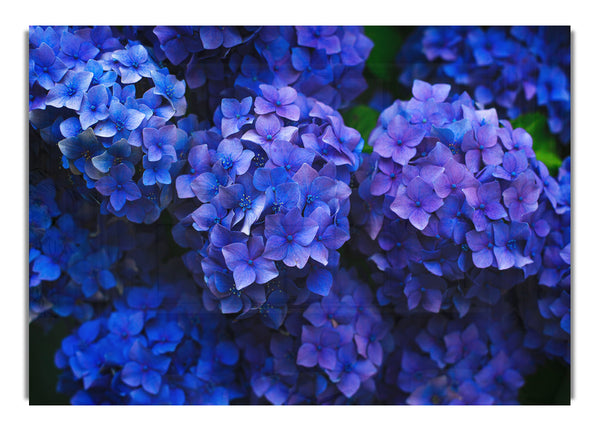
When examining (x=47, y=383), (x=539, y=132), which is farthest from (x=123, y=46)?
(x=539, y=132)

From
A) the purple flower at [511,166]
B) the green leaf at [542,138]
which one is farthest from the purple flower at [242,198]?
the green leaf at [542,138]

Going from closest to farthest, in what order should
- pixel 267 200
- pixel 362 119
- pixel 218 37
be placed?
1. pixel 267 200
2. pixel 218 37
3. pixel 362 119

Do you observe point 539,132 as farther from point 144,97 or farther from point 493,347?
point 144,97

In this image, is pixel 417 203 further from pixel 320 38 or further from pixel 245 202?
pixel 320 38

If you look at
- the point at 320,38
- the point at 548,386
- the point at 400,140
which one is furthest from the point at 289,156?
the point at 548,386

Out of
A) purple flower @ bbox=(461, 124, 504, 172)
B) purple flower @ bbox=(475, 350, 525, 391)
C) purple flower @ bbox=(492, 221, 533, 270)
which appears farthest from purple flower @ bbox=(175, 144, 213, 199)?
purple flower @ bbox=(475, 350, 525, 391)

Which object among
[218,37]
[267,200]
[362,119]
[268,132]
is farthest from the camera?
[362,119]

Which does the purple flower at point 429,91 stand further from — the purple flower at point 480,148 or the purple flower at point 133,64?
the purple flower at point 133,64
